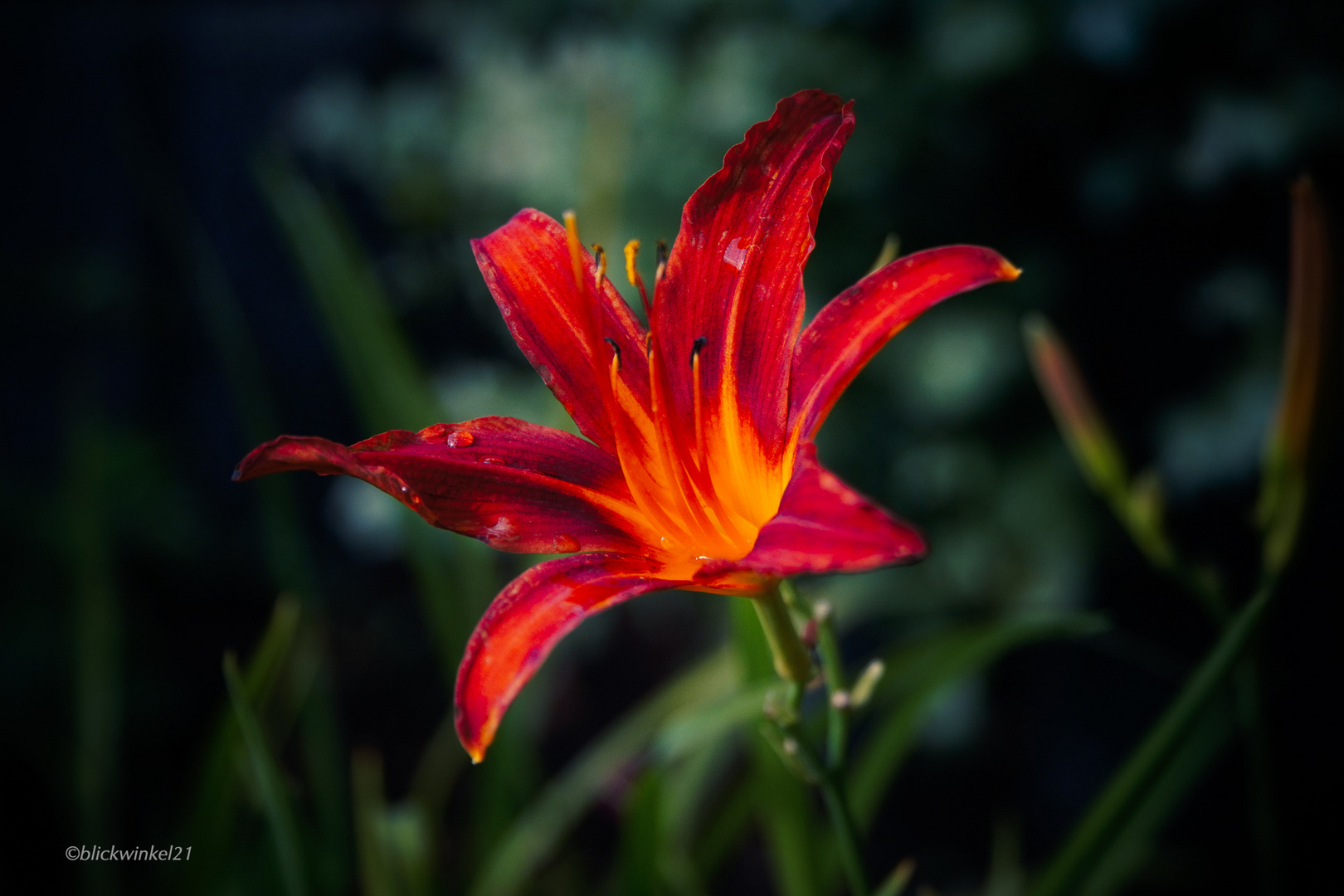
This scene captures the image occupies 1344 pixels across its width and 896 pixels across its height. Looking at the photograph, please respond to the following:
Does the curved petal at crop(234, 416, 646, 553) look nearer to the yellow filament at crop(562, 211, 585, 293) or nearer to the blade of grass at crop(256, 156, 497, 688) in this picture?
the yellow filament at crop(562, 211, 585, 293)

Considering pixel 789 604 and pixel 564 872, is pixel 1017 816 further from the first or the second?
pixel 789 604

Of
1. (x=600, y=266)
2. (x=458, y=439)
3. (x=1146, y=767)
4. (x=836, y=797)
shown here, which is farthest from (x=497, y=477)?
(x=1146, y=767)

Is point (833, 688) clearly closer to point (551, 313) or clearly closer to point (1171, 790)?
point (551, 313)

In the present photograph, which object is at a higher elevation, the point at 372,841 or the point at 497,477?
the point at 497,477

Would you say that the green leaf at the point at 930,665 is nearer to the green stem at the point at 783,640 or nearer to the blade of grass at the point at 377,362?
the green stem at the point at 783,640

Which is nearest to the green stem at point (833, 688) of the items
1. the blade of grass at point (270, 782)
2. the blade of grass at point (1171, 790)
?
the blade of grass at point (270, 782)

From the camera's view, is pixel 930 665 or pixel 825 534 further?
pixel 930 665

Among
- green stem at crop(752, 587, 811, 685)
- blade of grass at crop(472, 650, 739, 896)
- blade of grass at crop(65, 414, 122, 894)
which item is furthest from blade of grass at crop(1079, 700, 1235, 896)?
blade of grass at crop(65, 414, 122, 894)
